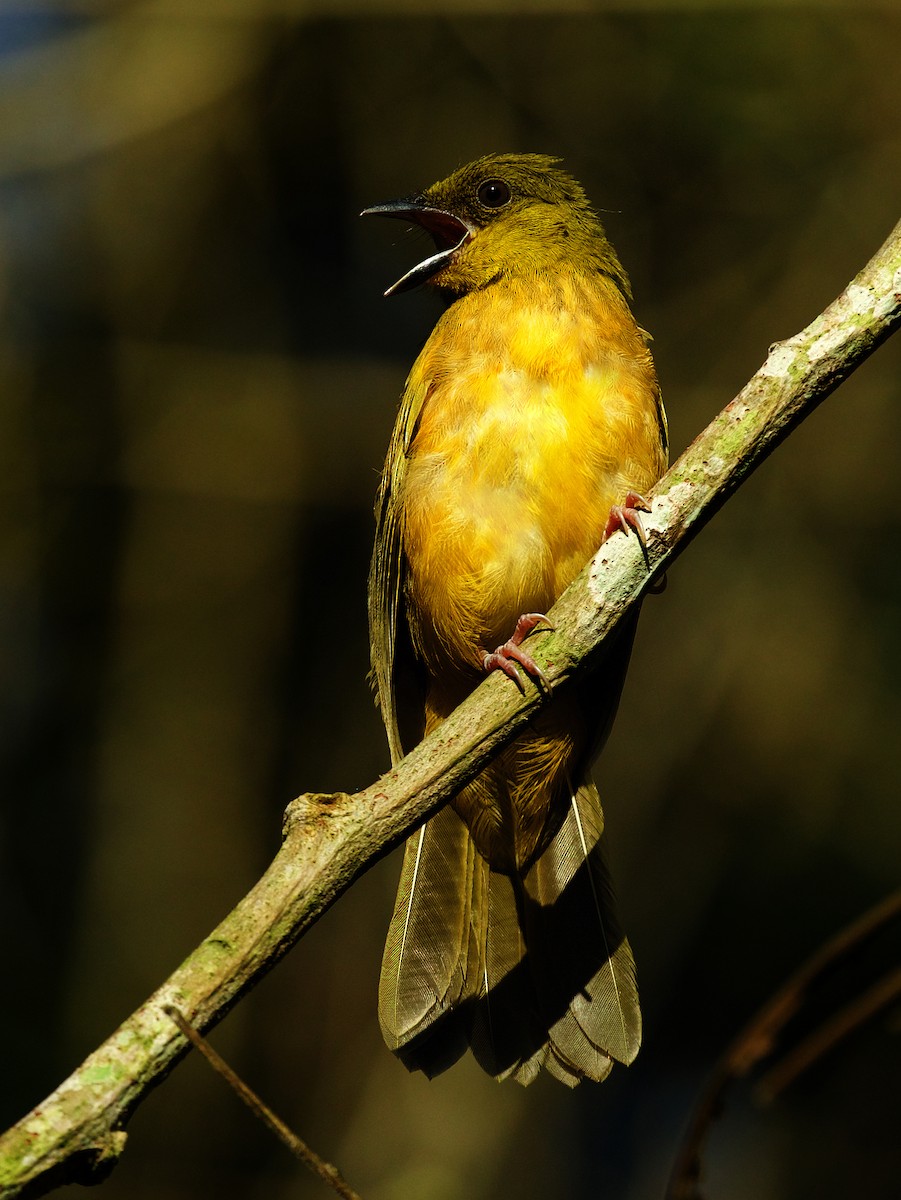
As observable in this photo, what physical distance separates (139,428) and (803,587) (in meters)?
3.62

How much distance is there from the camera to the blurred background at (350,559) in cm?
657

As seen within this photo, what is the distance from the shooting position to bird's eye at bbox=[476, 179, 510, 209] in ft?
14.1

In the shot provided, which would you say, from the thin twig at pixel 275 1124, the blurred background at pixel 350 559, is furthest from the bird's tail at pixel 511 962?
the blurred background at pixel 350 559

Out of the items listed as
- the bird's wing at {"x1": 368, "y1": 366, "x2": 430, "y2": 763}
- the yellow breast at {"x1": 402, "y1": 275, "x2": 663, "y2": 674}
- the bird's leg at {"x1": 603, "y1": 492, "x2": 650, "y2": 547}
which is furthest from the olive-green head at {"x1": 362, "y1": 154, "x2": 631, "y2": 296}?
the bird's leg at {"x1": 603, "y1": 492, "x2": 650, "y2": 547}

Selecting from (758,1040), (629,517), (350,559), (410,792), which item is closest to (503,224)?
(629,517)

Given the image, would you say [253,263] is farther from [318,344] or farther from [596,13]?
[596,13]

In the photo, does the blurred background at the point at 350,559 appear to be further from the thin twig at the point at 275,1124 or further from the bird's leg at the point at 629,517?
the thin twig at the point at 275,1124

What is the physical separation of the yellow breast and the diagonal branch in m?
0.75

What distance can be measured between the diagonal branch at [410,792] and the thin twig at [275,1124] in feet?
0.08

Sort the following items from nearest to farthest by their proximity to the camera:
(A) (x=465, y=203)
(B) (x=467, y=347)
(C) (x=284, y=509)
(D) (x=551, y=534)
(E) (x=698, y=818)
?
(D) (x=551, y=534), (B) (x=467, y=347), (A) (x=465, y=203), (E) (x=698, y=818), (C) (x=284, y=509)

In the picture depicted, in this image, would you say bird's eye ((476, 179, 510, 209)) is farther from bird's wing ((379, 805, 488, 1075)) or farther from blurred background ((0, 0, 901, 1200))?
blurred background ((0, 0, 901, 1200))

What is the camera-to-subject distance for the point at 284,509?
7.23 m

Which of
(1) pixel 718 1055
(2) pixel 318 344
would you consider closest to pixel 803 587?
(1) pixel 718 1055

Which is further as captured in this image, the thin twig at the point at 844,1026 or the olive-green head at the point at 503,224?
the olive-green head at the point at 503,224
